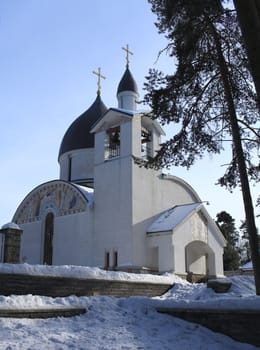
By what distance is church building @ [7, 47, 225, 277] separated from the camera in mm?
19172

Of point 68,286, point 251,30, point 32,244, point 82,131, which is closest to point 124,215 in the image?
point 32,244

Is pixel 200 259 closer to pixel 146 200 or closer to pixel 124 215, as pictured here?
pixel 146 200

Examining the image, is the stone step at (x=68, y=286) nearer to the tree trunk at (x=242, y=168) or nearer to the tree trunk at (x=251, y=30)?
the tree trunk at (x=242, y=168)

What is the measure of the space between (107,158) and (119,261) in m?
5.06

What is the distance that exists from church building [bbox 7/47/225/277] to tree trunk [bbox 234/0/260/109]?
1120 cm

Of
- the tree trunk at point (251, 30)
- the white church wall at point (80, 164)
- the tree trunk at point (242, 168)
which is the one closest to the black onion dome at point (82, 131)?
the white church wall at point (80, 164)

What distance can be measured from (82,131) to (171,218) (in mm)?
8921

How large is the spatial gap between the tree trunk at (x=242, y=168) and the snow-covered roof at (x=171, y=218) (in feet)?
28.7

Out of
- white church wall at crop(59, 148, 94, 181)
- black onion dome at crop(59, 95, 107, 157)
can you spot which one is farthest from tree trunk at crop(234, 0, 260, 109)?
black onion dome at crop(59, 95, 107, 157)

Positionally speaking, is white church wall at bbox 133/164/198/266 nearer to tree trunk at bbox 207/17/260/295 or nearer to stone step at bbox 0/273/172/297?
stone step at bbox 0/273/172/297

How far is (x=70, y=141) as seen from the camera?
Answer: 26.3m

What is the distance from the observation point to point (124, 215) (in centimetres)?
1938

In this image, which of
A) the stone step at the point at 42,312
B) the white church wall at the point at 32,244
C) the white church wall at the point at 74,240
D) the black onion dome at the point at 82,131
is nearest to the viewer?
the stone step at the point at 42,312

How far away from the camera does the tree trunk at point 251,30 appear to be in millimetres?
7695
